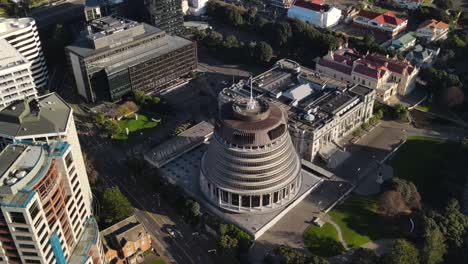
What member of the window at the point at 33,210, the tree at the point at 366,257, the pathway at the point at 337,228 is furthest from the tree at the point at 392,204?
the window at the point at 33,210

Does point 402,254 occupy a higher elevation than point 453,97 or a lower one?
lower

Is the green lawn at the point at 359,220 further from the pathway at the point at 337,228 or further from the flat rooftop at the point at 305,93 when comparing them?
the flat rooftop at the point at 305,93

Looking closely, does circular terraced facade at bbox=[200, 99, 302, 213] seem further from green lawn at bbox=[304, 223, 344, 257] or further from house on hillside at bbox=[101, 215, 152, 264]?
house on hillside at bbox=[101, 215, 152, 264]

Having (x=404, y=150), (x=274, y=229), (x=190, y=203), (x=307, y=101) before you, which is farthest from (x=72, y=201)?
(x=404, y=150)

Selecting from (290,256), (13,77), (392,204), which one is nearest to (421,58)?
(392,204)

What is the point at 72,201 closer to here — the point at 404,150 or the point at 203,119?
the point at 203,119

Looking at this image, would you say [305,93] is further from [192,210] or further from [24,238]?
[24,238]
